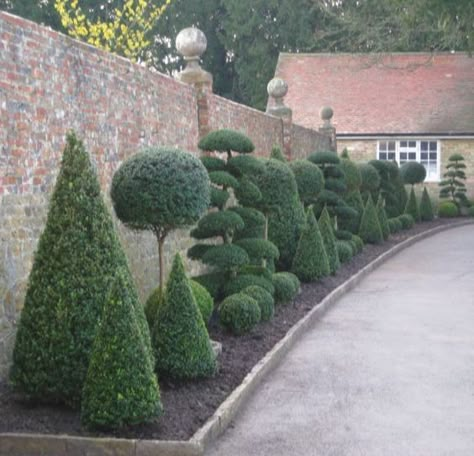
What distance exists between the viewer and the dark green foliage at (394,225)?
927 inches

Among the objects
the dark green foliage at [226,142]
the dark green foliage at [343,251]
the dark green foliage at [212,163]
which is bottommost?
the dark green foliage at [343,251]

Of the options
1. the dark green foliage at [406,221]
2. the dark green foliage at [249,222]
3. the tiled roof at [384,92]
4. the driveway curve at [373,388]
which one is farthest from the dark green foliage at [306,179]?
the tiled roof at [384,92]

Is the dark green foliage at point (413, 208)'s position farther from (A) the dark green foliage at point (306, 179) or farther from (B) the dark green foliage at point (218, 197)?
(B) the dark green foliage at point (218, 197)

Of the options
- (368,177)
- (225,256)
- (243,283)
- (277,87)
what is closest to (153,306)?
(225,256)

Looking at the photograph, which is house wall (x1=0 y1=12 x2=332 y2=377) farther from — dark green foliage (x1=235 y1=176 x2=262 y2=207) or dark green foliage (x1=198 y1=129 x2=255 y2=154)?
dark green foliage (x1=235 y1=176 x2=262 y2=207)

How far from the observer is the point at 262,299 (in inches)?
405

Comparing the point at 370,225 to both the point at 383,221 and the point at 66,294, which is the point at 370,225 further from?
the point at 66,294

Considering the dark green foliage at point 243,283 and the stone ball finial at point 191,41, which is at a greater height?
the stone ball finial at point 191,41

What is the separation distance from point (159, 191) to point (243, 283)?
10.9 ft

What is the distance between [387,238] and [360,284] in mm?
7084

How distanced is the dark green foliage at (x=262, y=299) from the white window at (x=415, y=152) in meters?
23.1

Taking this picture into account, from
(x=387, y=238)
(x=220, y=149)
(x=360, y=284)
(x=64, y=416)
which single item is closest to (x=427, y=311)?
(x=360, y=284)

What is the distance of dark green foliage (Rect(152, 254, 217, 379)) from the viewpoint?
7.32 meters

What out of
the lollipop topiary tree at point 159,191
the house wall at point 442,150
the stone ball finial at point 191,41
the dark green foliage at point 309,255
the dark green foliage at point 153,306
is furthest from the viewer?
the house wall at point 442,150
